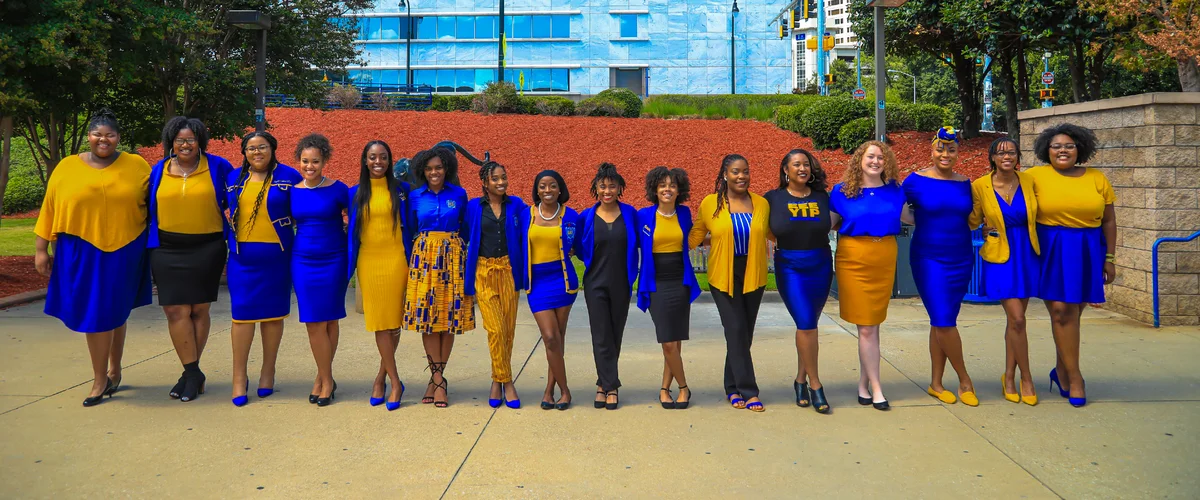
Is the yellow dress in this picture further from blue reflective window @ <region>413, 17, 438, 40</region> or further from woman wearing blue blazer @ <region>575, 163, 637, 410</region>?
blue reflective window @ <region>413, 17, 438, 40</region>

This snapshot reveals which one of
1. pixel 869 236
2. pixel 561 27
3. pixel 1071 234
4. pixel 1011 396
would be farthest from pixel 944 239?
pixel 561 27

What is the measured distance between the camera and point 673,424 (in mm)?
5391

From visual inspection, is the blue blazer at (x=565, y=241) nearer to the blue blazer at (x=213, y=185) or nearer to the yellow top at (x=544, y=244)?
the yellow top at (x=544, y=244)

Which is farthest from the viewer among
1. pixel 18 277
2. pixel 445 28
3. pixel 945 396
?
pixel 445 28

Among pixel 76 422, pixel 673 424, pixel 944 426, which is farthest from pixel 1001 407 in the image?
pixel 76 422

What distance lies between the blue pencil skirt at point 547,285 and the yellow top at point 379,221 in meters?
0.88

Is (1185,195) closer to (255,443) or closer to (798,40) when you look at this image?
(255,443)

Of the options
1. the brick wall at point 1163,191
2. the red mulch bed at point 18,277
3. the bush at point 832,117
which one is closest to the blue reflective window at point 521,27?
the bush at point 832,117

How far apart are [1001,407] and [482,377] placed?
3.38 metres

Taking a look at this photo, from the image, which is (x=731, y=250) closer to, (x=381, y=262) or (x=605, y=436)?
(x=605, y=436)

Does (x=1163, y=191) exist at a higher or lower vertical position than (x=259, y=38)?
lower

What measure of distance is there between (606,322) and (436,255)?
3.59ft

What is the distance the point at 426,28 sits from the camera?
51812 millimetres

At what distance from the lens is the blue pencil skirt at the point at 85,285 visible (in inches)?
229
